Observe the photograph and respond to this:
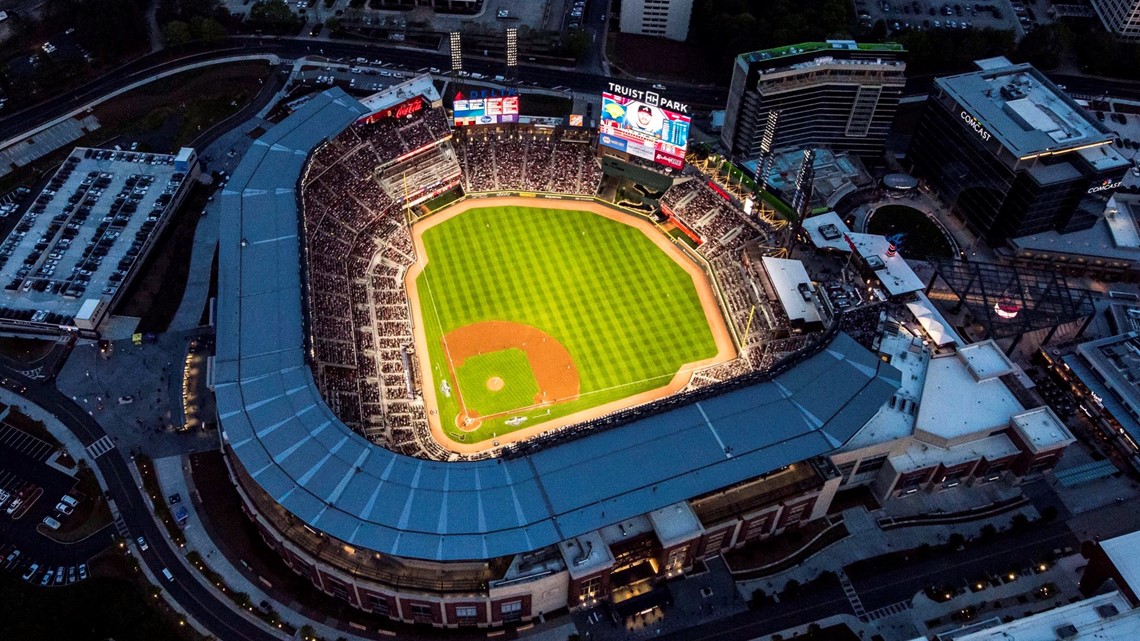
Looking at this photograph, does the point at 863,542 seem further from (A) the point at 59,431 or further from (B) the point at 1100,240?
(A) the point at 59,431

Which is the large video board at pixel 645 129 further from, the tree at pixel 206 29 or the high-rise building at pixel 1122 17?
the high-rise building at pixel 1122 17

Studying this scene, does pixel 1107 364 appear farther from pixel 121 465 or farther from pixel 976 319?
pixel 121 465

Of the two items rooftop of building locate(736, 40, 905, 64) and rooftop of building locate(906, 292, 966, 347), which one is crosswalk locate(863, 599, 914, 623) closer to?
rooftop of building locate(906, 292, 966, 347)

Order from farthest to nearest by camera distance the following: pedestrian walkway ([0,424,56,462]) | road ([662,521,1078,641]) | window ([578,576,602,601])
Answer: pedestrian walkway ([0,424,56,462]) < road ([662,521,1078,641]) < window ([578,576,602,601])

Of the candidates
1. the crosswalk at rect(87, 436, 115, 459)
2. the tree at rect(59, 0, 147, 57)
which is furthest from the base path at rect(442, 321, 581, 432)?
the tree at rect(59, 0, 147, 57)

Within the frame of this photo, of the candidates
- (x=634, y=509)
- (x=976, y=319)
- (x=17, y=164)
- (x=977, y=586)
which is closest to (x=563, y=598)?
(x=634, y=509)

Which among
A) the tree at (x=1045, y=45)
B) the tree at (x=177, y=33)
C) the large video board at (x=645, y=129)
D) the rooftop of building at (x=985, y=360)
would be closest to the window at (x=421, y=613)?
the rooftop of building at (x=985, y=360)
